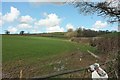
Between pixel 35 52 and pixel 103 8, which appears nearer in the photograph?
pixel 103 8

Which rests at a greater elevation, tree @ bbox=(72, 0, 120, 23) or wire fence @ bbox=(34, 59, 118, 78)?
tree @ bbox=(72, 0, 120, 23)

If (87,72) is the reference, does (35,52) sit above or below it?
above

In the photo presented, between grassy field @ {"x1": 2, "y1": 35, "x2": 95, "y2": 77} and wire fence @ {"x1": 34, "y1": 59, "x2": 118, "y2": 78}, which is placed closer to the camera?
wire fence @ {"x1": 34, "y1": 59, "x2": 118, "y2": 78}

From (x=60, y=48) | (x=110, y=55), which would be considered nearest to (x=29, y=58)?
(x=60, y=48)

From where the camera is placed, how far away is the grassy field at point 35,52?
31.7 ft

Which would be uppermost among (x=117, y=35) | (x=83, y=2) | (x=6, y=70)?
(x=83, y=2)

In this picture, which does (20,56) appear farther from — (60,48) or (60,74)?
(60,74)

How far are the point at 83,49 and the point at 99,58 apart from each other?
1522mm

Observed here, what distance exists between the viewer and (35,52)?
39.4 ft

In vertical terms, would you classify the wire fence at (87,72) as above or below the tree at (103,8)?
below

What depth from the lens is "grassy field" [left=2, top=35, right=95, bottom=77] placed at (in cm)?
966

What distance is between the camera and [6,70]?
9.02 m

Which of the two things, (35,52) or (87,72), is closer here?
(87,72)

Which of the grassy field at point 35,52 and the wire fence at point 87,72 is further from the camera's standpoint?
the grassy field at point 35,52
